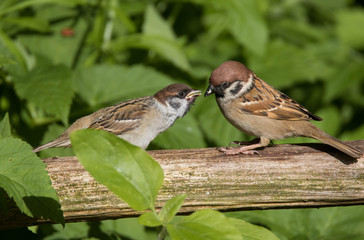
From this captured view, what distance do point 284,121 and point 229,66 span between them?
63 centimetres

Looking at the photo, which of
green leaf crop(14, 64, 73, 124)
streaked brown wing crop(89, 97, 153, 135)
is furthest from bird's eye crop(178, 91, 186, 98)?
green leaf crop(14, 64, 73, 124)

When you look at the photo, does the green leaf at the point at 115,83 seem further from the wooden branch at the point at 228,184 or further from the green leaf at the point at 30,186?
the green leaf at the point at 30,186

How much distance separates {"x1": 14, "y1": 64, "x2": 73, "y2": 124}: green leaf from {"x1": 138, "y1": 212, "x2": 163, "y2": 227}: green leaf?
1.86 meters

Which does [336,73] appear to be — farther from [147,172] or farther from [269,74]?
[147,172]

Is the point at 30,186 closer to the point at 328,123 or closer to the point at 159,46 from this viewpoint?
the point at 159,46

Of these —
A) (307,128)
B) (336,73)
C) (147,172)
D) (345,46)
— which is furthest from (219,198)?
(345,46)

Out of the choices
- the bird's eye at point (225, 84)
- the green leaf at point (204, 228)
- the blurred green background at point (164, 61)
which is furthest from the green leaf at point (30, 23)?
the green leaf at point (204, 228)

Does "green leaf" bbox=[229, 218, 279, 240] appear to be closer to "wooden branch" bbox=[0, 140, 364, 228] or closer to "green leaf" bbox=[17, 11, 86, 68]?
"wooden branch" bbox=[0, 140, 364, 228]

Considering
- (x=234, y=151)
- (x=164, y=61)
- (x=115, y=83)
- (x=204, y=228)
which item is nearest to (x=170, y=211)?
(x=204, y=228)

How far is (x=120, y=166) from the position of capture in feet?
6.36

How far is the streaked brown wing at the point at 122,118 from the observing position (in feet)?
13.3

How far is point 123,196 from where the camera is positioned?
1.94 meters

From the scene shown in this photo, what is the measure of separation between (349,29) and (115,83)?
4.34 meters

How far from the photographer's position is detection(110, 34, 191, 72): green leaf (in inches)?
202
